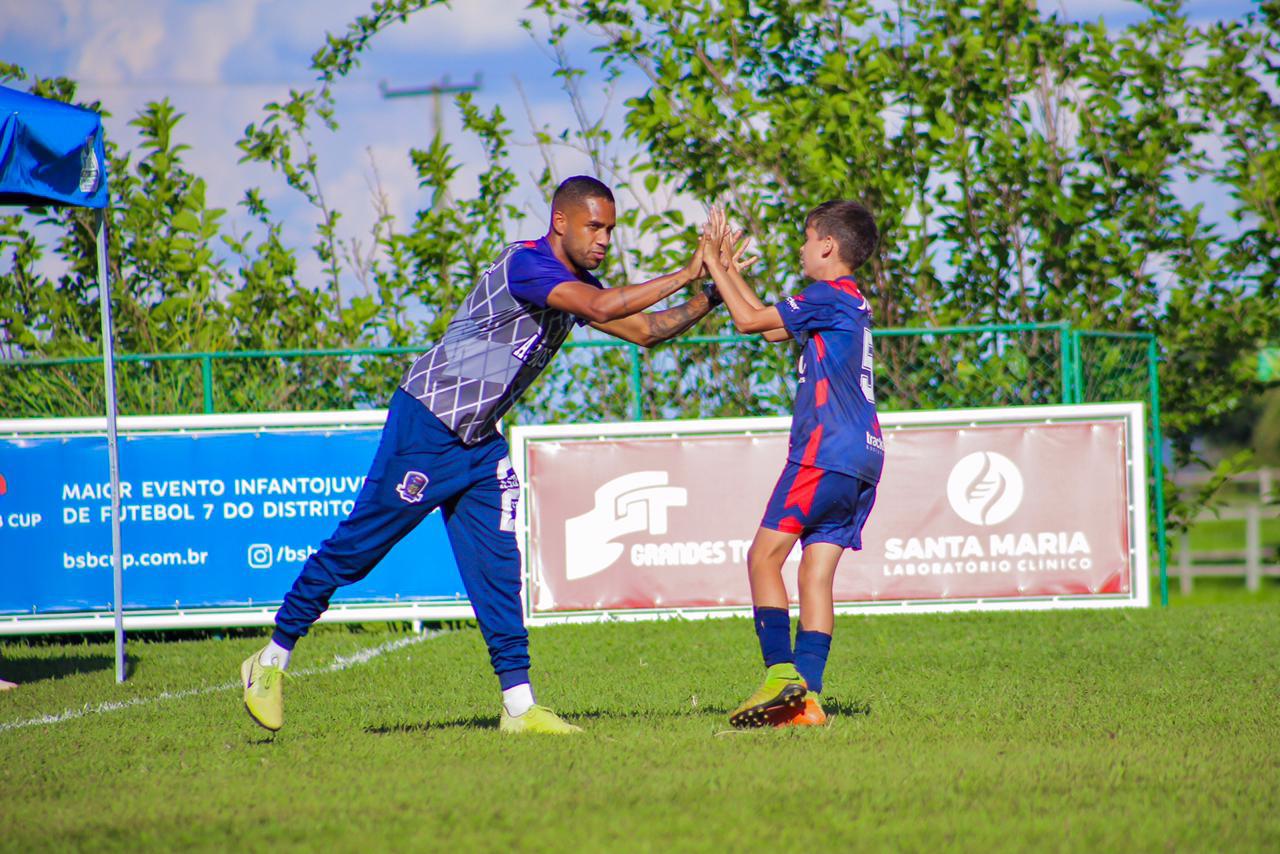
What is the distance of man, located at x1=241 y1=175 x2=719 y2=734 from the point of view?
5.01 meters

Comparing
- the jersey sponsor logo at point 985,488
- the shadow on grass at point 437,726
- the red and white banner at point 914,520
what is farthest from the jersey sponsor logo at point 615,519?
the shadow on grass at point 437,726

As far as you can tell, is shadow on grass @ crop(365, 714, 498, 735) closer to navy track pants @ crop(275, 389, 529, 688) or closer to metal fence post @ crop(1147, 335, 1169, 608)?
navy track pants @ crop(275, 389, 529, 688)

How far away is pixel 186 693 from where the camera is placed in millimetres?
6711

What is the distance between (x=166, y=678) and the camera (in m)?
7.36

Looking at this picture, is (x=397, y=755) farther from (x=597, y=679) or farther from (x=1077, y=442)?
(x=1077, y=442)

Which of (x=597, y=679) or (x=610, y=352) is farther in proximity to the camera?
(x=610, y=352)

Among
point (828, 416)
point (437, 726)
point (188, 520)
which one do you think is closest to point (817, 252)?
point (828, 416)

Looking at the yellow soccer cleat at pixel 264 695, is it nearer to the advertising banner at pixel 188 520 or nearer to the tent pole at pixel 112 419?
the tent pole at pixel 112 419

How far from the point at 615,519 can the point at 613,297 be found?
481 cm

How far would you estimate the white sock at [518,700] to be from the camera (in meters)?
5.14

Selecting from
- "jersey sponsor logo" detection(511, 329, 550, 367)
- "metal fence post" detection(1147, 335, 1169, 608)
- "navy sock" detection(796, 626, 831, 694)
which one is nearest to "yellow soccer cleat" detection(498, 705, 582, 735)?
"navy sock" detection(796, 626, 831, 694)

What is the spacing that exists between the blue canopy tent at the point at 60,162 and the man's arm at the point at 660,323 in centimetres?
311

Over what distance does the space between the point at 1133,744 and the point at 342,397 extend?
697cm

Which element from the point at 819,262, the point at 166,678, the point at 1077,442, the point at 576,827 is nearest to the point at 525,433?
the point at 166,678
